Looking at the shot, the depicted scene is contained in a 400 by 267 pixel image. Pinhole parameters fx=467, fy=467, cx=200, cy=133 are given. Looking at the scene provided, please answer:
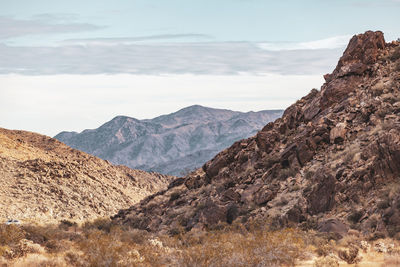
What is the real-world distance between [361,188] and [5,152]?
58123mm

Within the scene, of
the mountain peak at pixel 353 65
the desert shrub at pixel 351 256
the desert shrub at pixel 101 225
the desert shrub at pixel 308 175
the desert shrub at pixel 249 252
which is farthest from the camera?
the desert shrub at pixel 101 225

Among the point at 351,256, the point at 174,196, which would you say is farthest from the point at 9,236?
the point at 174,196

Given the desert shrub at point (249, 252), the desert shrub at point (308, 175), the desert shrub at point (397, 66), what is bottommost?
the desert shrub at point (249, 252)

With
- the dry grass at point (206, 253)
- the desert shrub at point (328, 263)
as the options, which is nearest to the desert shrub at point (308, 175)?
the dry grass at point (206, 253)

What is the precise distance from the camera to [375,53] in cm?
3703

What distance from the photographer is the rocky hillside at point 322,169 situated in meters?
24.5

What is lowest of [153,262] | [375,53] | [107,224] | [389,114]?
[107,224]

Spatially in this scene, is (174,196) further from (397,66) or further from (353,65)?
(397,66)

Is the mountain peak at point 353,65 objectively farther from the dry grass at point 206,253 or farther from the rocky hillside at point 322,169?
the dry grass at point 206,253

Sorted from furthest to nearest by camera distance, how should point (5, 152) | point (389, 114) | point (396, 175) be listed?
1. point (5, 152)
2. point (389, 114)
3. point (396, 175)

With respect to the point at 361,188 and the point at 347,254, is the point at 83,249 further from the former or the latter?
the point at 361,188

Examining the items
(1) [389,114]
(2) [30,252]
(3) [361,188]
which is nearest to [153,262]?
(2) [30,252]

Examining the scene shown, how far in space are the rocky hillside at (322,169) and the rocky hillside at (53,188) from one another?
1519 centimetres

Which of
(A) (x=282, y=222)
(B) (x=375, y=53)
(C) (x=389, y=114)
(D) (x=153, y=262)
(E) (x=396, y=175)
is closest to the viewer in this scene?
(D) (x=153, y=262)
